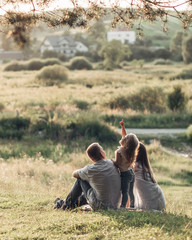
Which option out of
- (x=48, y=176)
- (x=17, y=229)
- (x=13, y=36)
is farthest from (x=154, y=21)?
(x=48, y=176)

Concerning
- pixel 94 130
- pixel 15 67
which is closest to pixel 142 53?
pixel 15 67

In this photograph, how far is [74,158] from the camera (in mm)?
13156

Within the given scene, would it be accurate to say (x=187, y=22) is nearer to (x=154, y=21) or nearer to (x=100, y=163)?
(x=154, y=21)

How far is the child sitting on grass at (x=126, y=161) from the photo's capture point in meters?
5.25

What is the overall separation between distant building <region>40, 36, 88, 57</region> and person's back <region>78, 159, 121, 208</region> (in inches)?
3494

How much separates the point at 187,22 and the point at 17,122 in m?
13.0

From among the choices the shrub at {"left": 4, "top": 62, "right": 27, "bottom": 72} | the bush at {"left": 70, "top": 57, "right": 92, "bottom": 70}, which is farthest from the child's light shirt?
the shrub at {"left": 4, "top": 62, "right": 27, "bottom": 72}

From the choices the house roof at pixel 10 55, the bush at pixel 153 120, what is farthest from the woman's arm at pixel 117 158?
the house roof at pixel 10 55

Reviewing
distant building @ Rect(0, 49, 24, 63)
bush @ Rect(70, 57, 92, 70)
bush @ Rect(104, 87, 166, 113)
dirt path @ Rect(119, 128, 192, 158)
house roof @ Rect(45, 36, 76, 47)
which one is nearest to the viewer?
dirt path @ Rect(119, 128, 192, 158)

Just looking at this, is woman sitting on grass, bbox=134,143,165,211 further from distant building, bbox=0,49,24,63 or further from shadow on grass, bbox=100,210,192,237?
distant building, bbox=0,49,24,63

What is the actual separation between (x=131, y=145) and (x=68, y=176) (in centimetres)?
527

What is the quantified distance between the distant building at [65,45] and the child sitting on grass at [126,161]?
88.7 m

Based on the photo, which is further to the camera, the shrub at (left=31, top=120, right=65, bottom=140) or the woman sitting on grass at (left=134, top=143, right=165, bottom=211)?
the shrub at (left=31, top=120, right=65, bottom=140)

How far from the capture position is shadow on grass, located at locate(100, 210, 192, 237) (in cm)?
445
